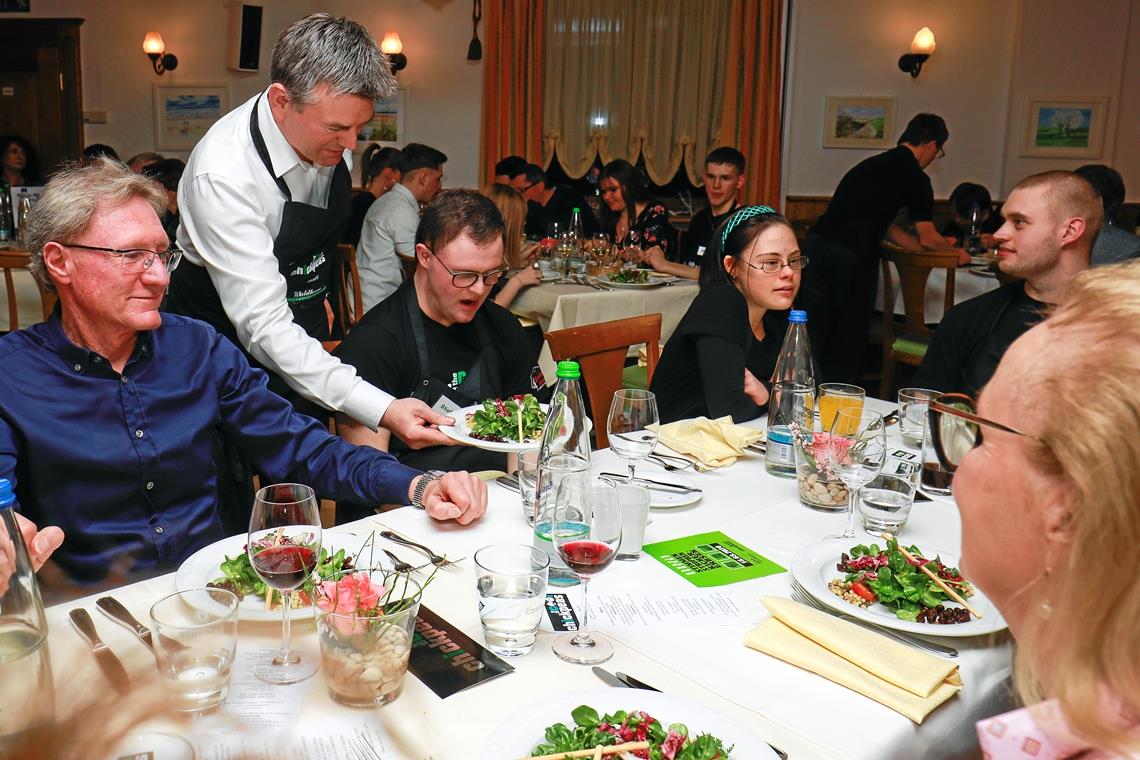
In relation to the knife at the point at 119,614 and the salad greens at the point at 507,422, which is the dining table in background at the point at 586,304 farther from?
the knife at the point at 119,614

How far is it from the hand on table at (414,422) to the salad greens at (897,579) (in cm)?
107

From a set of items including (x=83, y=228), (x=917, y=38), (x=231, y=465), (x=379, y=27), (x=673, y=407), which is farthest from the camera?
(x=379, y=27)

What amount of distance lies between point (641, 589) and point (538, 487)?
261 mm

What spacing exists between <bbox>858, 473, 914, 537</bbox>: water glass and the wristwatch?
2.59 feet

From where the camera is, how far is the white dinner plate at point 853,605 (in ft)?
4.28

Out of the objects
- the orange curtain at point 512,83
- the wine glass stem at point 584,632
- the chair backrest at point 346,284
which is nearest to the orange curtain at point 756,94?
the orange curtain at point 512,83

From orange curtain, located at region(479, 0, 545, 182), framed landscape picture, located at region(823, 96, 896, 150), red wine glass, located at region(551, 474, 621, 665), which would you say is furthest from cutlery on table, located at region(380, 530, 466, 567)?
orange curtain, located at region(479, 0, 545, 182)

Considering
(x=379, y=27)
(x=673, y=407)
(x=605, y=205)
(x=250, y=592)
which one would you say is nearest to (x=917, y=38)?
(x=605, y=205)

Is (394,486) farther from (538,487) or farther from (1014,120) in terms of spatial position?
(1014,120)

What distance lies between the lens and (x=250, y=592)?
52.9 inches

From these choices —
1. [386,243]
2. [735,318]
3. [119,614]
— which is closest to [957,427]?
[119,614]

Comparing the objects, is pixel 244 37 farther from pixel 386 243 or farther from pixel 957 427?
pixel 957 427

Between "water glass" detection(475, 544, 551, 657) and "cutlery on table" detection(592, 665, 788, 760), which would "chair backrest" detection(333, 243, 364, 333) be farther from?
"cutlery on table" detection(592, 665, 788, 760)

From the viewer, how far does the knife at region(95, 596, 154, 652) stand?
1.21 metres
